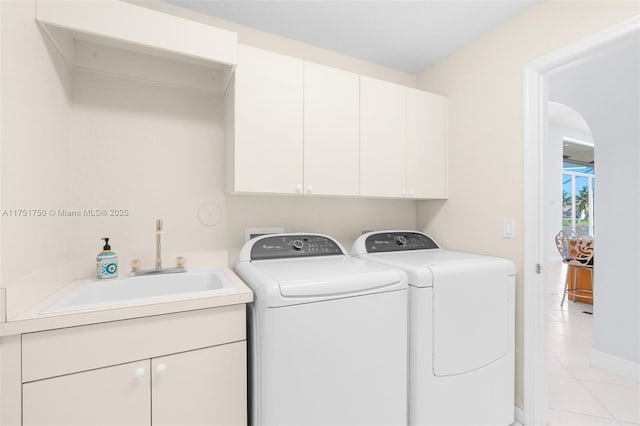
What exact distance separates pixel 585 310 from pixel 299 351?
419 cm

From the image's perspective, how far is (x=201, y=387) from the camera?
1.20m

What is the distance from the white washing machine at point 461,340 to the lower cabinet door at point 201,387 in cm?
81

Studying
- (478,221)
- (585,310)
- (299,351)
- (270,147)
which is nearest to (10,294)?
(299,351)

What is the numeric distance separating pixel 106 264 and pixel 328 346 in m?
1.13

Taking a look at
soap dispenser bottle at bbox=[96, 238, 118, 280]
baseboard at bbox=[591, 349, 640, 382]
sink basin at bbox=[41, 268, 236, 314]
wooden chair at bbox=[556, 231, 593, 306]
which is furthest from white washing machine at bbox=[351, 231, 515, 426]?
wooden chair at bbox=[556, 231, 593, 306]

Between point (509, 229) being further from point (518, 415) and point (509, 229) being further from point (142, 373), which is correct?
point (142, 373)

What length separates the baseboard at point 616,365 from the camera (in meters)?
2.20

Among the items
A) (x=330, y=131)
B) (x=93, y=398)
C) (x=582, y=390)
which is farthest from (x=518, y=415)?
(x=93, y=398)

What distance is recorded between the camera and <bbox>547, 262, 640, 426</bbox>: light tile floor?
1.83 meters

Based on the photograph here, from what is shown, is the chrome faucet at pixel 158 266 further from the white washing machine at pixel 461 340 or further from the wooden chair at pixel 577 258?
the wooden chair at pixel 577 258

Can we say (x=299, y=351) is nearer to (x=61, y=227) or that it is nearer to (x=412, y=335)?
(x=412, y=335)

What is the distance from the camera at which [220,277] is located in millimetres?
1576

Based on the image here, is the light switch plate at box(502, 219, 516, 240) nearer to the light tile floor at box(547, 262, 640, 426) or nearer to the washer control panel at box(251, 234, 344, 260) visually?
the washer control panel at box(251, 234, 344, 260)

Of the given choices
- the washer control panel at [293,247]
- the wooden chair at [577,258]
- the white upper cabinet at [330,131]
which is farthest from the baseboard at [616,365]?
the white upper cabinet at [330,131]
